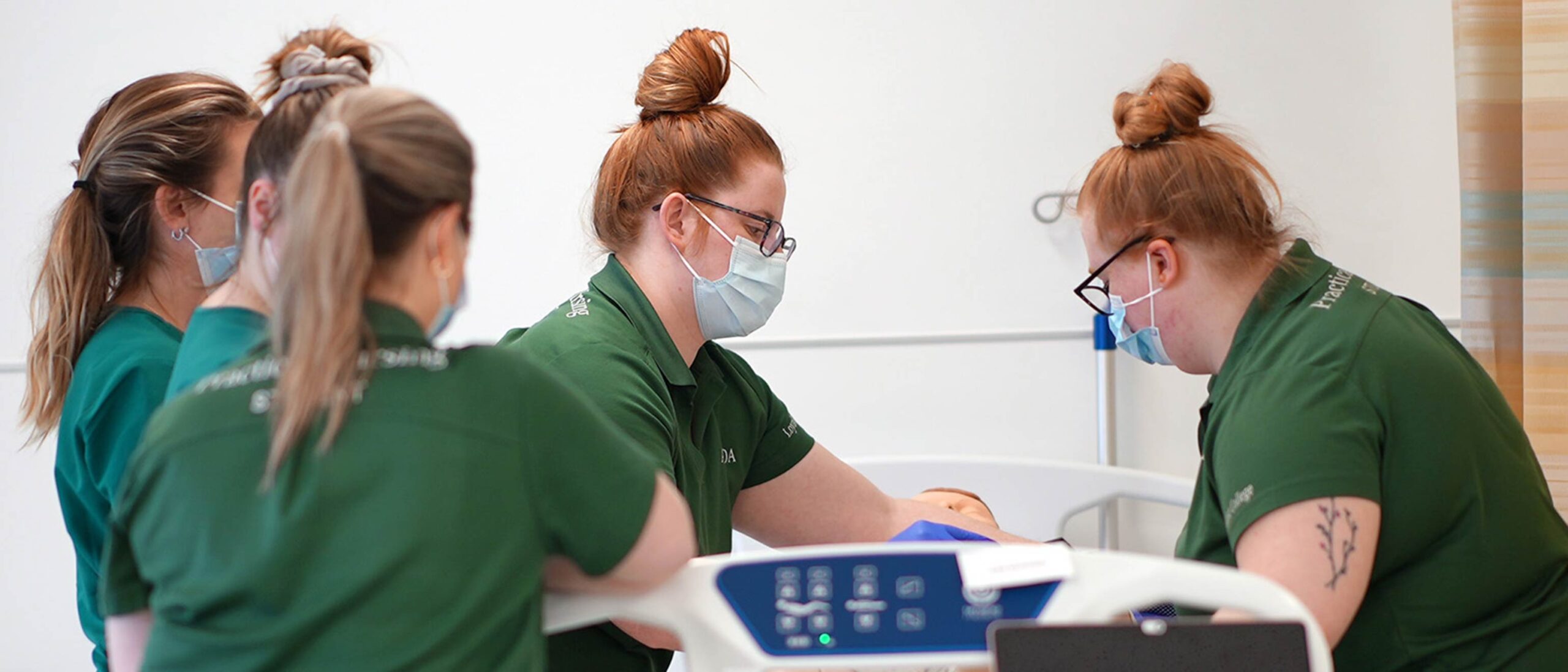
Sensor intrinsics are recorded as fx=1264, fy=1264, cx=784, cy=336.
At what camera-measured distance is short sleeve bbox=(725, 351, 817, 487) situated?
1.86 m

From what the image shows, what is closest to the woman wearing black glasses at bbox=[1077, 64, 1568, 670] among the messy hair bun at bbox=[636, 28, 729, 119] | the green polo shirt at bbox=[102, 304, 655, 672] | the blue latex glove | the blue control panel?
the blue control panel

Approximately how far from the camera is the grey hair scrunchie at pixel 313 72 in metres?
1.06

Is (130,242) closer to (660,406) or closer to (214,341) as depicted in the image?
Result: (214,341)

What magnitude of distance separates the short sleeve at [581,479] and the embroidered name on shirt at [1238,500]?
58cm

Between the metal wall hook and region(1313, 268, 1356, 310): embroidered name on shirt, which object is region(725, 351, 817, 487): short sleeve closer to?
region(1313, 268, 1356, 310): embroidered name on shirt

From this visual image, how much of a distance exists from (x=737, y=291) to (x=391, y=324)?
80 cm

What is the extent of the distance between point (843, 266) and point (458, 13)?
98 centimetres

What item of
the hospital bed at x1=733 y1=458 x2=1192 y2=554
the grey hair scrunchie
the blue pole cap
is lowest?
the hospital bed at x1=733 y1=458 x2=1192 y2=554

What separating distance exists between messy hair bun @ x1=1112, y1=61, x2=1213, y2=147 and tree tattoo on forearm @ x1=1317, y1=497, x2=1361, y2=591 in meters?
0.47

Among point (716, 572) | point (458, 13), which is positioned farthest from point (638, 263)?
point (458, 13)

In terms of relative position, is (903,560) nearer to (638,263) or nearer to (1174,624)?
(1174,624)

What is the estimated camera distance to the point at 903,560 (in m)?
1.05

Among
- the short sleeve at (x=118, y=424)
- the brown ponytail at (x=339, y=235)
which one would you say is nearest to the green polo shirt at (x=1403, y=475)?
the brown ponytail at (x=339, y=235)

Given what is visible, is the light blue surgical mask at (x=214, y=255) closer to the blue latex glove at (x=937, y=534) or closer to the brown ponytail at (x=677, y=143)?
the brown ponytail at (x=677, y=143)
